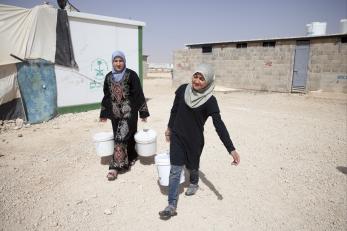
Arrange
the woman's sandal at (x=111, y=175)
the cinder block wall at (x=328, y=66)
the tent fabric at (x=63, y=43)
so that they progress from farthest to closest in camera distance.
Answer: the cinder block wall at (x=328, y=66) → the tent fabric at (x=63, y=43) → the woman's sandal at (x=111, y=175)

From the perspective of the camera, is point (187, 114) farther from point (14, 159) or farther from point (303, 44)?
point (303, 44)

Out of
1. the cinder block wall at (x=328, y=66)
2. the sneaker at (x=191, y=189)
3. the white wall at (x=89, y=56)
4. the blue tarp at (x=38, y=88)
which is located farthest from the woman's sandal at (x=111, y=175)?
the cinder block wall at (x=328, y=66)

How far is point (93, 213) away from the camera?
9.71ft

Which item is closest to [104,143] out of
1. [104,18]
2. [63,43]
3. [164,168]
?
[164,168]

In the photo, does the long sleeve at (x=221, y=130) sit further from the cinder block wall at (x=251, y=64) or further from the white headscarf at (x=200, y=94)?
the cinder block wall at (x=251, y=64)

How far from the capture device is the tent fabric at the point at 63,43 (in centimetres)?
729

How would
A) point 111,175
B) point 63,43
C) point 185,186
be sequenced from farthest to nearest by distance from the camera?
point 63,43, point 111,175, point 185,186

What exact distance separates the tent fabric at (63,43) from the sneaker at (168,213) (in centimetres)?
598

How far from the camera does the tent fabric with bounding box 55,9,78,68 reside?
7293 millimetres

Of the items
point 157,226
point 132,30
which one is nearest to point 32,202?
point 157,226

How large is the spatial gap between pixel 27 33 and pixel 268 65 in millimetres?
11876

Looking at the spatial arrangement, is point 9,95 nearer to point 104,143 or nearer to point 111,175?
point 104,143

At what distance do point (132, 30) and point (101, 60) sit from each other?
1.63m

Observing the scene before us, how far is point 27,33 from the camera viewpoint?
21.9 feet
